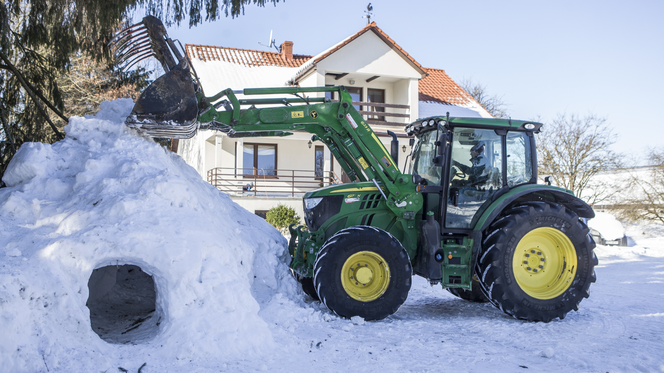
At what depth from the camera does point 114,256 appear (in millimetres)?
4203

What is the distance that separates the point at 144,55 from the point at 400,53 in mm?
14860

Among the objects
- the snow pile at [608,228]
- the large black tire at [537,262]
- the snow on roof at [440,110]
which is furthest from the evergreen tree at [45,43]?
the snow pile at [608,228]

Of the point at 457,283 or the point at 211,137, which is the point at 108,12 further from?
the point at 211,137

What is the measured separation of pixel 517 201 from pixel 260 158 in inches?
576

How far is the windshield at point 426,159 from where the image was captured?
627cm

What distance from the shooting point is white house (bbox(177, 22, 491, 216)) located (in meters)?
18.5

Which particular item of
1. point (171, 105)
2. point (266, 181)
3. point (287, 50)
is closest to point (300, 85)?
point (287, 50)

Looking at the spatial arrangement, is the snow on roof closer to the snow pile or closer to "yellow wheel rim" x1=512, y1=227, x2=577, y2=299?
the snow pile

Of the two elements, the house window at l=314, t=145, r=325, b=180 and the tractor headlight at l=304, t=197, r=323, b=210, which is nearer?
the tractor headlight at l=304, t=197, r=323, b=210

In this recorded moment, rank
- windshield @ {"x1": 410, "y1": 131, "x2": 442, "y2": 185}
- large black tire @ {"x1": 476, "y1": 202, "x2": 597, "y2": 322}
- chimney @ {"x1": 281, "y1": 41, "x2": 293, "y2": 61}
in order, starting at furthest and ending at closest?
1. chimney @ {"x1": 281, "y1": 41, "x2": 293, "y2": 61}
2. windshield @ {"x1": 410, "y1": 131, "x2": 442, "y2": 185}
3. large black tire @ {"x1": 476, "y1": 202, "x2": 597, "y2": 322}

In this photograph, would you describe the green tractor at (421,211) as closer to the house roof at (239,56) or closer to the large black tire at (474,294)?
the large black tire at (474,294)

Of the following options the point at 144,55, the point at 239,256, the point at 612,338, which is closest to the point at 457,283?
the point at 612,338

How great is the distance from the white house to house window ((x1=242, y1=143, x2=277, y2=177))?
4 cm

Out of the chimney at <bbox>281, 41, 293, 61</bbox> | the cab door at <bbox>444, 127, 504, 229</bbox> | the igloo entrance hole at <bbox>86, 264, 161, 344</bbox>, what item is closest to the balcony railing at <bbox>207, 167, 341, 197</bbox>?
the chimney at <bbox>281, 41, 293, 61</bbox>
